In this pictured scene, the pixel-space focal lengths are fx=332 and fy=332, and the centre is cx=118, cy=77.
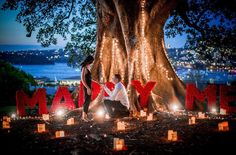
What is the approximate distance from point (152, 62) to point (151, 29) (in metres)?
1.43

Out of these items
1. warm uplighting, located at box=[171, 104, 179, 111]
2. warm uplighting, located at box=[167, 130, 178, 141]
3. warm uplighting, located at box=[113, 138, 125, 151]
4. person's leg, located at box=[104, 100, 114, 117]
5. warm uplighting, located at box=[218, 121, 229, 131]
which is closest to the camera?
warm uplighting, located at box=[113, 138, 125, 151]

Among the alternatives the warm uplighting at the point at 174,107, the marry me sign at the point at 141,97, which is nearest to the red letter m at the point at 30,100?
the marry me sign at the point at 141,97

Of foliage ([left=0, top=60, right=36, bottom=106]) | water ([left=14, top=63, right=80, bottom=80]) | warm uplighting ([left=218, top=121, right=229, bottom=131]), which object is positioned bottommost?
warm uplighting ([left=218, top=121, right=229, bottom=131])

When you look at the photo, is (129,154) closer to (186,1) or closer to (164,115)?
(164,115)

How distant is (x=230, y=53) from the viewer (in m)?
18.7

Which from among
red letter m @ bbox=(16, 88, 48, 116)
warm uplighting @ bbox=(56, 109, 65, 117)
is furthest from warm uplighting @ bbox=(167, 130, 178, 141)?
red letter m @ bbox=(16, 88, 48, 116)

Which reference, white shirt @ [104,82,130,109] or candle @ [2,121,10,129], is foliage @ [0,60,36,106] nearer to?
candle @ [2,121,10,129]

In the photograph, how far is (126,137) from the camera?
8.77 meters

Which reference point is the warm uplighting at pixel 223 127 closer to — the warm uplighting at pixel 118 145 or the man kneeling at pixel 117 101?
the man kneeling at pixel 117 101

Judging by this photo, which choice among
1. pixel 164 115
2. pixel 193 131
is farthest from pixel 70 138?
pixel 164 115

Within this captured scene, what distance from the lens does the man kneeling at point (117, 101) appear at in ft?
36.3

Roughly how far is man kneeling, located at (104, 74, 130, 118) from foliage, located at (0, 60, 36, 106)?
8.49 m

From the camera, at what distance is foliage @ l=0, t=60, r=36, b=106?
59.5 ft

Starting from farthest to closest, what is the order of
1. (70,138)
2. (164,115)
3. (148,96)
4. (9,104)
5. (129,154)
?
1. (9,104)
2. (148,96)
3. (164,115)
4. (70,138)
5. (129,154)
